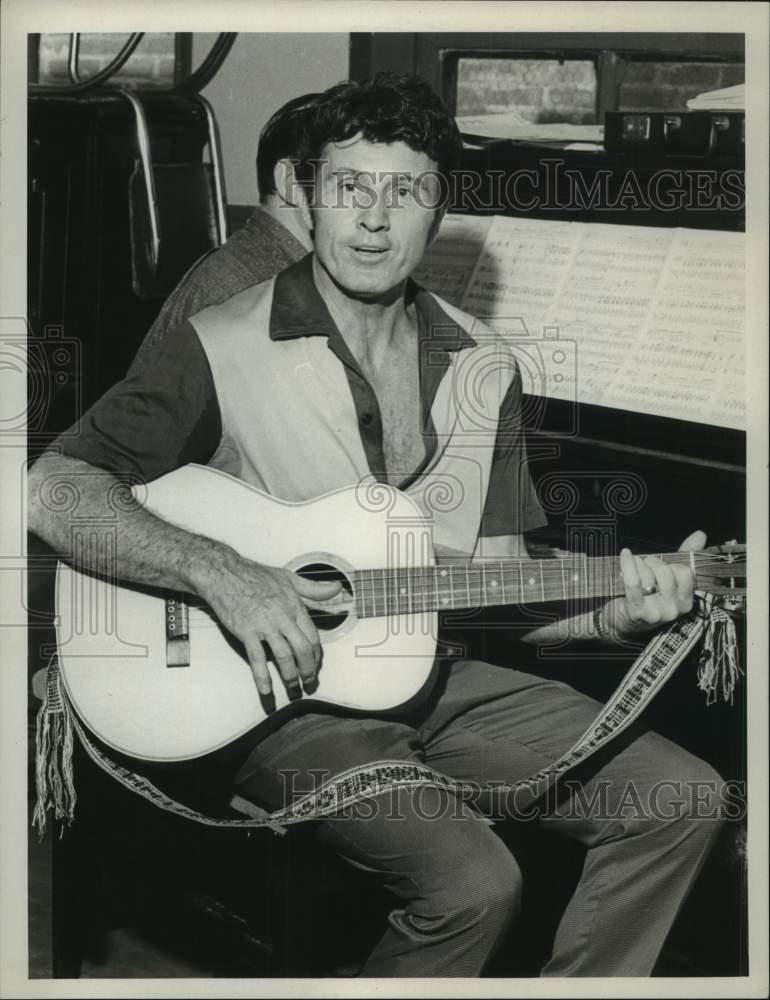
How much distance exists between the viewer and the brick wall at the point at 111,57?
250 centimetres

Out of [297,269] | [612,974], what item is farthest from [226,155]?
[612,974]

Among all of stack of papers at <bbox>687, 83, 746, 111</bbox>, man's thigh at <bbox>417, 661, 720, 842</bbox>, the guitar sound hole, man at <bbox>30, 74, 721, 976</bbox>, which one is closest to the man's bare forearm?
man at <bbox>30, 74, 721, 976</bbox>

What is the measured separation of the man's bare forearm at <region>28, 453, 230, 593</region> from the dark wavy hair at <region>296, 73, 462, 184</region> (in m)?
0.68

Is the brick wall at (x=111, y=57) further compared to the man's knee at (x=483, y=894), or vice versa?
the brick wall at (x=111, y=57)

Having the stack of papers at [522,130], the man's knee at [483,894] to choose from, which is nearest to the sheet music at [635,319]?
the stack of papers at [522,130]

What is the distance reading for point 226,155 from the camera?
8.67 feet

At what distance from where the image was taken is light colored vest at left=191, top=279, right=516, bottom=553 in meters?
2.33

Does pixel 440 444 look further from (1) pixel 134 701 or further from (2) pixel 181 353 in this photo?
(1) pixel 134 701

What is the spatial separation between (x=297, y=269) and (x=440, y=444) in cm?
40

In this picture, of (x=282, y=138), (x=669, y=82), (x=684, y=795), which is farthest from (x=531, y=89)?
(x=684, y=795)

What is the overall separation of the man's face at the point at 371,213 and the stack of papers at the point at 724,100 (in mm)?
537

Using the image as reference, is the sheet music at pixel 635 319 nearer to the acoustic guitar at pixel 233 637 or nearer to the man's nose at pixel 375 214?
the man's nose at pixel 375 214

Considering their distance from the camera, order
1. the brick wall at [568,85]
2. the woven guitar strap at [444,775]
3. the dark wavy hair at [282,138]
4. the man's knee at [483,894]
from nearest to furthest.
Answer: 1. the man's knee at [483,894]
2. the woven guitar strap at [444,775]
3. the dark wavy hair at [282,138]
4. the brick wall at [568,85]

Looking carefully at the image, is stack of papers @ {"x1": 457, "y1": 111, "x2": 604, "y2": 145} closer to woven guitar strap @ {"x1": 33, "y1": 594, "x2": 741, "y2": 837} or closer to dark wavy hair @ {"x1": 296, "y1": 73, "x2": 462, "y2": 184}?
dark wavy hair @ {"x1": 296, "y1": 73, "x2": 462, "y2": 184}
